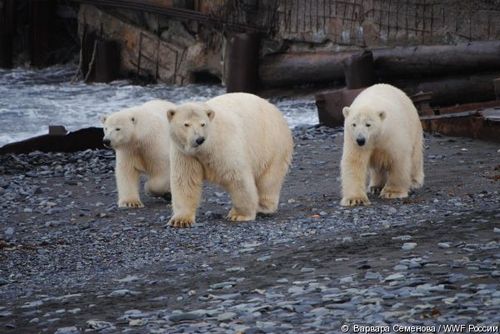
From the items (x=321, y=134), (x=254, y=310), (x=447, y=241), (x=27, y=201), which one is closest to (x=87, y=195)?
(x=27, y=201)

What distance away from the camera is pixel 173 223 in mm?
9102

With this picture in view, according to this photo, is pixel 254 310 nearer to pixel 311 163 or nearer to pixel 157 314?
pixel 157 314

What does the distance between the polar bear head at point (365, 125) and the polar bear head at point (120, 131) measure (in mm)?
2152

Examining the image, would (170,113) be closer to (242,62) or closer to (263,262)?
(263,262)

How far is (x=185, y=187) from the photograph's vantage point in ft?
29.3

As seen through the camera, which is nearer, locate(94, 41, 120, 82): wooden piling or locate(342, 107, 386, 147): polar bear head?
locate(342, 107, 386, 147): polar bear head

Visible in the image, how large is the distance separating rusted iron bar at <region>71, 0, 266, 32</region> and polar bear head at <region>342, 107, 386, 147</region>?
36.7 ft

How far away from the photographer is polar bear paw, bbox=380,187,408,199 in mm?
9938

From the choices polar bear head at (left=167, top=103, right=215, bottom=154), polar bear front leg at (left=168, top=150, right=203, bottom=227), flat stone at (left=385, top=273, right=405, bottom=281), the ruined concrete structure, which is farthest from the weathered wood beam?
flat stone at (left=385, top=273, right=405, bottom=281)

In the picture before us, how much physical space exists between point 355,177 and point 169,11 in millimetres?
12935

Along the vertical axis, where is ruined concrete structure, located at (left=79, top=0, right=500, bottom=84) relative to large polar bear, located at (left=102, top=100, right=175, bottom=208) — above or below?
above

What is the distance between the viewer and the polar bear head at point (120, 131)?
10.5 metres

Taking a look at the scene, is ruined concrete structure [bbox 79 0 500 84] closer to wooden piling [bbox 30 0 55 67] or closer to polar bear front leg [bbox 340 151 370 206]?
wooden piling [bbox 30 0 55 67]

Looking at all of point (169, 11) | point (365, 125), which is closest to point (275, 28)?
point (169, 11)
